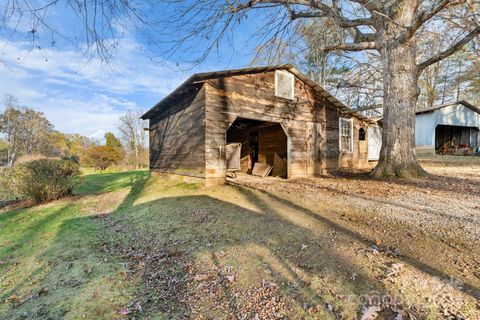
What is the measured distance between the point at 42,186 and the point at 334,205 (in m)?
9.61

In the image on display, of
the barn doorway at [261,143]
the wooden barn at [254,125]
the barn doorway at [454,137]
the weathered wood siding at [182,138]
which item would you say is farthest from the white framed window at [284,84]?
the barn doorway at [454,137]

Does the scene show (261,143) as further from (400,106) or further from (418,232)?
(418,232)

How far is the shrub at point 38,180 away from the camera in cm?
816

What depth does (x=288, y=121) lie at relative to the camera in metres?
9.80

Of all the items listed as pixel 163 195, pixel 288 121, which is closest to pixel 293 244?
pixel 163 195

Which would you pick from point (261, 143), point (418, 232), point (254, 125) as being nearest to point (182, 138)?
point (254, 125)

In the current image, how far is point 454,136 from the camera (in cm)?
2197

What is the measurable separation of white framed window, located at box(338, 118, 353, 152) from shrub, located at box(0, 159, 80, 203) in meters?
12.4

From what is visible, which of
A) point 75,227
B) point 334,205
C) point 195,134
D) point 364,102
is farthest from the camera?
point 364,102

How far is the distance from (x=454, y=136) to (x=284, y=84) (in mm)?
22085

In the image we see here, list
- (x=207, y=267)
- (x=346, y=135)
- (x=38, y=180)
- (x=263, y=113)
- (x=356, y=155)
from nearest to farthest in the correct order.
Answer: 1. (x=207, y=267)
2. (x=38, y=180)
3. (x=263, y=113)
4. (x=346, y=135)
5. (x=356, y=155)

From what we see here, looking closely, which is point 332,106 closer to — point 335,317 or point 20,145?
point 335,317

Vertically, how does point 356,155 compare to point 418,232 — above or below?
above

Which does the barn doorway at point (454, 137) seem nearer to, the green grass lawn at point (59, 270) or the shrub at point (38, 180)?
the green grass lawn at point (59, 270)
